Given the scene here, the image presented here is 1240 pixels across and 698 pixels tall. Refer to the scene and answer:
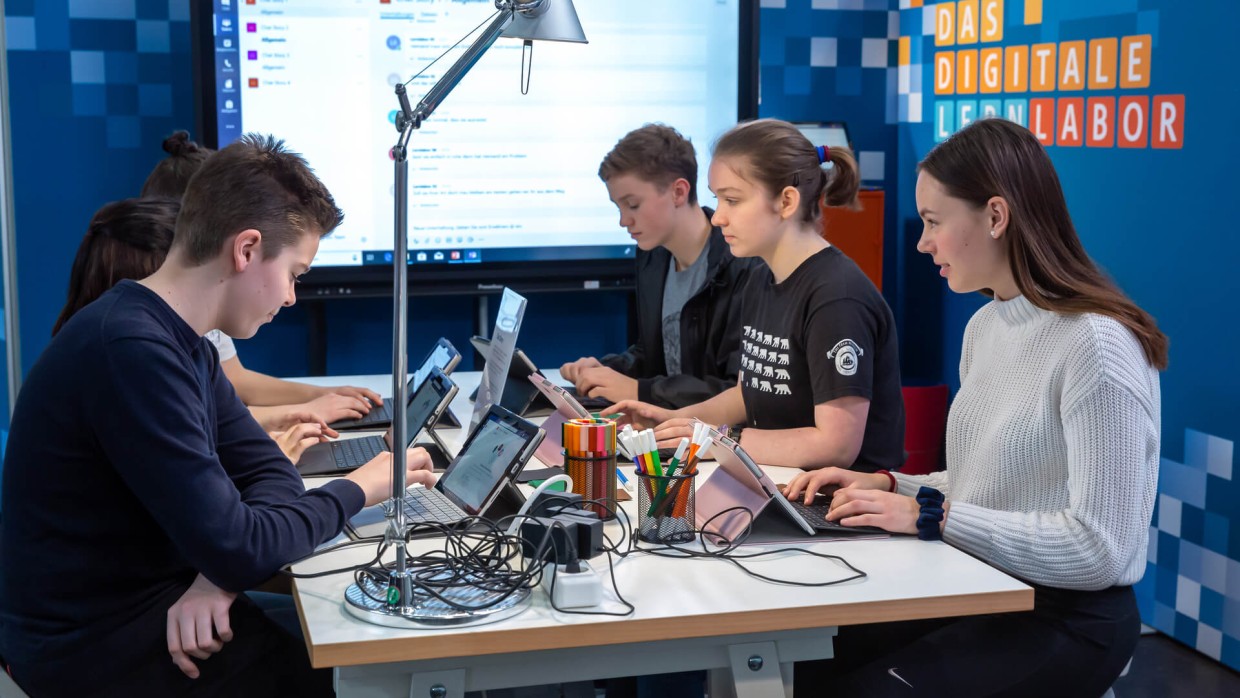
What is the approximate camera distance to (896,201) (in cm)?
461

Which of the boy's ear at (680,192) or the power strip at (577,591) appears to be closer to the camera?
the power strip at (577,591)

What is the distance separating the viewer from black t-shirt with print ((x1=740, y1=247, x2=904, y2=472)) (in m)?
2.20

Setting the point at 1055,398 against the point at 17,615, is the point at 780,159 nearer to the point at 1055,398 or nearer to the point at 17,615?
the point at 1055,398

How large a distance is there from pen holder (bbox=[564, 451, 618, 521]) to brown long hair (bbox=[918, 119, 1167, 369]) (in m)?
A: 0.69

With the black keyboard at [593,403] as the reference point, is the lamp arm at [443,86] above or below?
above

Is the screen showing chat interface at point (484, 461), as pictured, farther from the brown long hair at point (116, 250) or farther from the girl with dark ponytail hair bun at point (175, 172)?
the girl with dark ponytail hair bun at point (175, 172)

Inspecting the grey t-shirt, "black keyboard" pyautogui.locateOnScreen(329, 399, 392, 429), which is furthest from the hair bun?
the grey t-shirt

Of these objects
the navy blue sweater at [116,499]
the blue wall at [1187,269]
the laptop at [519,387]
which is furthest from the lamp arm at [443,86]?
the blue wall at [1187,269]

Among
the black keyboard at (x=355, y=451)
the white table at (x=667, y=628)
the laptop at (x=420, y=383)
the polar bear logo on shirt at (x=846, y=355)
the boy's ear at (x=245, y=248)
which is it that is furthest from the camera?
the laptop at (x=420, y=383)

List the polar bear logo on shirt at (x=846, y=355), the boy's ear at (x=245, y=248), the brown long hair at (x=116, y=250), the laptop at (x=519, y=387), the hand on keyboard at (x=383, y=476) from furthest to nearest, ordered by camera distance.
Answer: the laptop at (x=519, y=387) < the polar bear logo on shirt at (x=846, y=355) < the brown long hair at (x=116, y=250) < the hand on keyboard at (x=383, y=476) < the boy's ear at (x=245, y=248)

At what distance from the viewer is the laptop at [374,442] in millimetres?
2268

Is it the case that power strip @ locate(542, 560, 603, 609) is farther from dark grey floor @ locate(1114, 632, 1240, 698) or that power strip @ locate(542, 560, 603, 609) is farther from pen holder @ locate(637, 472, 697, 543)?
dark grey floor @ locate(1114, 632, 1240, 698)

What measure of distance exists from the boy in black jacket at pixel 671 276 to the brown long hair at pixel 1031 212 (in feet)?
3.30

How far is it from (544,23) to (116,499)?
899 mm
